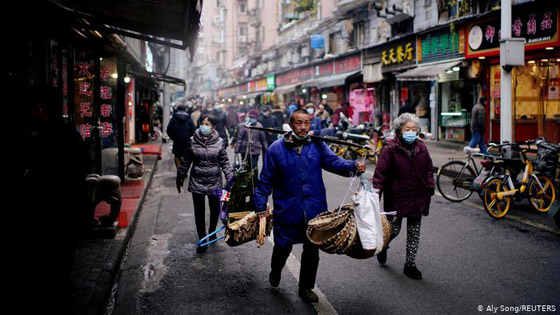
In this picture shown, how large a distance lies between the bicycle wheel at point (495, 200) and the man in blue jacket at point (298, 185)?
447 cm

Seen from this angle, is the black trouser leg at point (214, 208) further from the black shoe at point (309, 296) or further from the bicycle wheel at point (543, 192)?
the bicycle wheel at point (543, 192)

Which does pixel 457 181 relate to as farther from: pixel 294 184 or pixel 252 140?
pixel 294 184

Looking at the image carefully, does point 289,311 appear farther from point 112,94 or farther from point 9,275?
point 112,94

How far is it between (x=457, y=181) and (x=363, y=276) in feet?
15.7

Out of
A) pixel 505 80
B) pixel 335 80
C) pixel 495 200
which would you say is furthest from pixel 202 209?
pixel 335 80

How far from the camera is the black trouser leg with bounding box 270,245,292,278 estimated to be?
5.02m

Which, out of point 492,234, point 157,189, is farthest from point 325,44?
point 492,234

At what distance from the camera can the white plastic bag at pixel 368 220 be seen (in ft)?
14.3

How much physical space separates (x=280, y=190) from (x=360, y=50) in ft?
80.7

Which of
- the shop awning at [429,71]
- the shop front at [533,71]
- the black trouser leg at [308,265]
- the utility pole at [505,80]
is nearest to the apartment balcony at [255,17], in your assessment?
the shop awning at [429,71]

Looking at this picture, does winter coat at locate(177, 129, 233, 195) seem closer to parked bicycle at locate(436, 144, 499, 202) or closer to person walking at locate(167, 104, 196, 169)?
parked bicycle at locate(436, 144, 499, 202)

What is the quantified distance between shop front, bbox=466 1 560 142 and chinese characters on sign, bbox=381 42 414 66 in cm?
534

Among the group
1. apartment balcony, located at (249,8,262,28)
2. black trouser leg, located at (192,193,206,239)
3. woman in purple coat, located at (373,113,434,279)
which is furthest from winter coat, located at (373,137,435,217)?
apartment balcony, located at (249,8,262,28)

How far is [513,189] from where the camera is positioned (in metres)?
8.34
